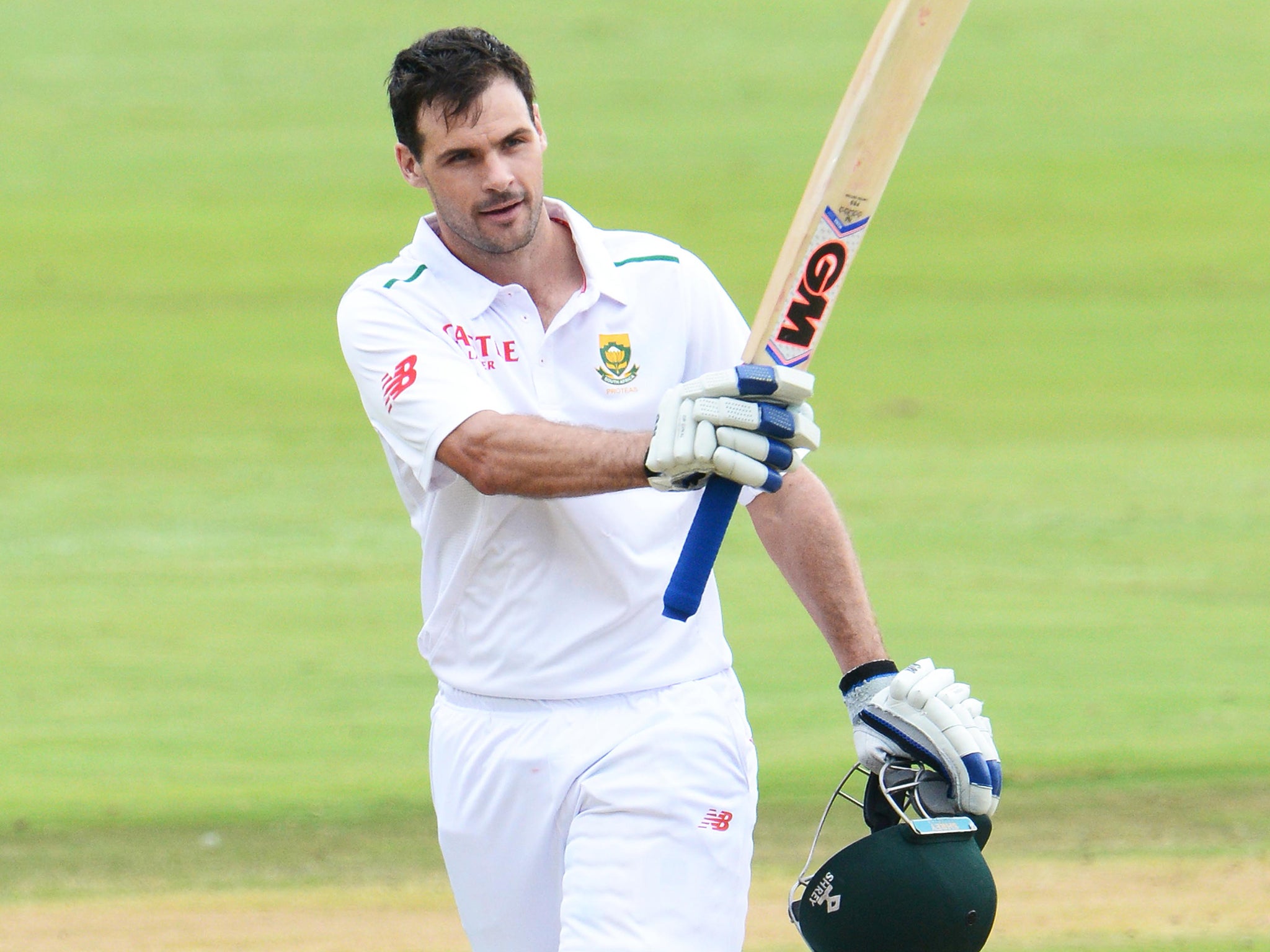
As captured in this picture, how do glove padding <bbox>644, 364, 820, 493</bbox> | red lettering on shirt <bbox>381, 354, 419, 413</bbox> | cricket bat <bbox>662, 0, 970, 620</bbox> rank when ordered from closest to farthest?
glove padding <bbox>644, 364, 820, 493</bbox> < cricket bat <bbox>662, 0, 970, 620</bbox> < red lettering on shirt <bbox>381, 354, 419, 413</bbox>

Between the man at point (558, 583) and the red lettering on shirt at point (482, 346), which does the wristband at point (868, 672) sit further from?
the red lettering on shirt at point (482, 346)

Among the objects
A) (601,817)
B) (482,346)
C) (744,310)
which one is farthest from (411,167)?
(744,310)

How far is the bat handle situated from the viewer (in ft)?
9.74

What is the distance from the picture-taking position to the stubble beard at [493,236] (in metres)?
3.20

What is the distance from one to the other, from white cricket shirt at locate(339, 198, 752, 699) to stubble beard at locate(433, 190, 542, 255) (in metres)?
0.06

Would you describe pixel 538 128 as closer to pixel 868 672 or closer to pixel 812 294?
pixel 812 294

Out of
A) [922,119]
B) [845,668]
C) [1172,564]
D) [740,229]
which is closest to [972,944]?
[845,668]

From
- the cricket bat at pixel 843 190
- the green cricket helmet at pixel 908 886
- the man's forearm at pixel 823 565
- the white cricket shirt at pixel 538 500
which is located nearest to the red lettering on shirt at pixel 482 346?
the white cricket shirt at pixel 538 500

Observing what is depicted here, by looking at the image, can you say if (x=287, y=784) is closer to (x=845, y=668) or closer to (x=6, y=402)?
(x=845, y=668)

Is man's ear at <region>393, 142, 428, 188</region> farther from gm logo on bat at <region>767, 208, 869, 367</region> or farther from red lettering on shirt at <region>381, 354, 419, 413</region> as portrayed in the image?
gm logo on bat at <region>767, 208, 869, 367</region>

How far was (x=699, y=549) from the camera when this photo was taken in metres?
2.99

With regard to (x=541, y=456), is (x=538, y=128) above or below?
above

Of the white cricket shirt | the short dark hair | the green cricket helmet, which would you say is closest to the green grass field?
the green cricket helmet

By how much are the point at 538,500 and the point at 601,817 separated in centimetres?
52
